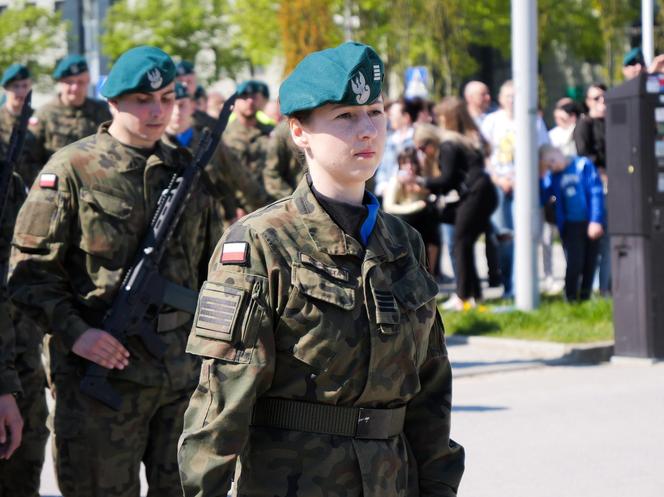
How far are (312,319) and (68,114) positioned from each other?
8723 millimetres

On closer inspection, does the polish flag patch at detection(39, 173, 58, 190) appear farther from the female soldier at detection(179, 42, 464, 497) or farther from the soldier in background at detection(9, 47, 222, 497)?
the female soldier at detection(179, 42, 464, 497)

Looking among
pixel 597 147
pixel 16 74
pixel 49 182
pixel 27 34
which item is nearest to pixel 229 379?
pixel 49 182

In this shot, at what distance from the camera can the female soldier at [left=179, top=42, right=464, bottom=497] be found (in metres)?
3.25

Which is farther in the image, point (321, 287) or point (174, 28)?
point (174, 28)

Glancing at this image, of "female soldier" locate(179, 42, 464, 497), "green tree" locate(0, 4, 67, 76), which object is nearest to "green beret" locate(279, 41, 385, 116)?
"female soldier" locate(179, 42, 464, 497)

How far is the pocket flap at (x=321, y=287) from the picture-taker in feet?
10.8

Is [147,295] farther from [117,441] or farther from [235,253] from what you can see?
[235,253]

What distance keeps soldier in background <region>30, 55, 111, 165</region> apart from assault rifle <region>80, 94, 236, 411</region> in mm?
6391

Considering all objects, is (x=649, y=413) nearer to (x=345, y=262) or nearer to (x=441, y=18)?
(x=345, y=262)

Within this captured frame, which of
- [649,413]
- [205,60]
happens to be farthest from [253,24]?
[649,413]

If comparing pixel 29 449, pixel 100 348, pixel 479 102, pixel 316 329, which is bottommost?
pixel 29 449

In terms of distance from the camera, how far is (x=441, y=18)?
107 ft

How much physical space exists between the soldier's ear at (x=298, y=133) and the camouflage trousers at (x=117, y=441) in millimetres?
1971

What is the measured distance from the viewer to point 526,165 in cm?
1217
